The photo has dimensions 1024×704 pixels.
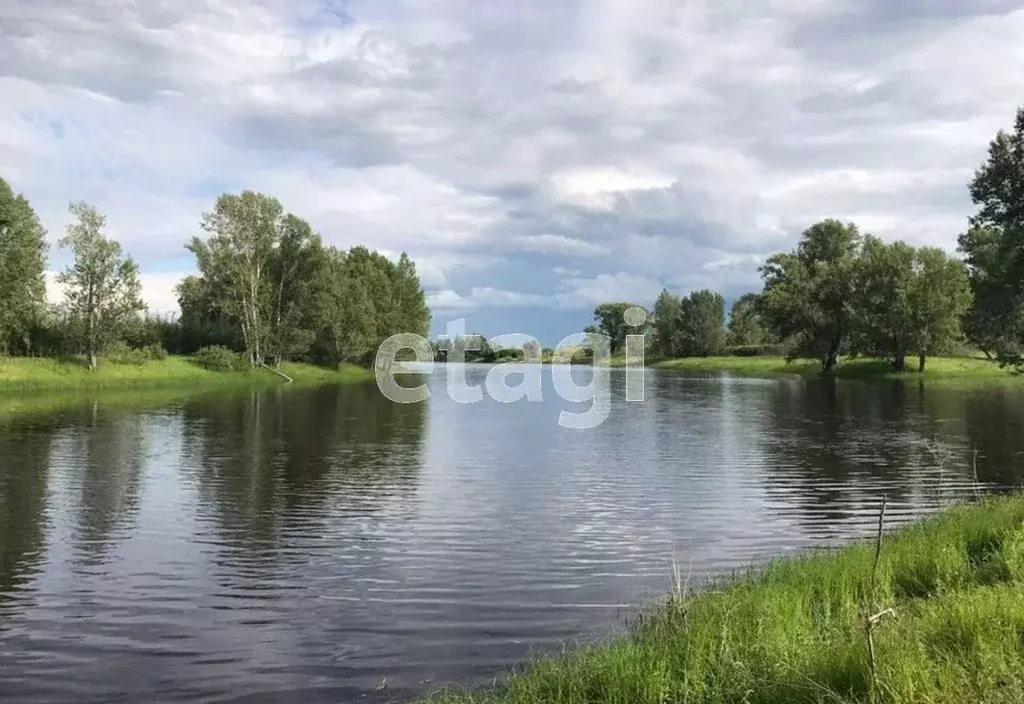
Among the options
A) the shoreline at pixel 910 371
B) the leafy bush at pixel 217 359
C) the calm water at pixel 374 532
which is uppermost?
the leafy bush at pixel 217 359

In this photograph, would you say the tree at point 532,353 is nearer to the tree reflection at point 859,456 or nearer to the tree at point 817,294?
the tree at point 817,294

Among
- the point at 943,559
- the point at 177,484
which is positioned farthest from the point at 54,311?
the point at 943,559

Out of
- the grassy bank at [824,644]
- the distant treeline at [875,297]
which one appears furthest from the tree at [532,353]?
the grassy bank at [824,644]

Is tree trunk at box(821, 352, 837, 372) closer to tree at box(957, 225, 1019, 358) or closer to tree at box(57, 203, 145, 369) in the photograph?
tree at box(957, 225, 1019, 358)

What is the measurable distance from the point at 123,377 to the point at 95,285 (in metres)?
8.31

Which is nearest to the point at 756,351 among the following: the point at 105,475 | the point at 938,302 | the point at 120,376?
the point at 938,302

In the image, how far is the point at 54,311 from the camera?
68.8 m

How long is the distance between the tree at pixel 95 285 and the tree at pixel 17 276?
106 inches

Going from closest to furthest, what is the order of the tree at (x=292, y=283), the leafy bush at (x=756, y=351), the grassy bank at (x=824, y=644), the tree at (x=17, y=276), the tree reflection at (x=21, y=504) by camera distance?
the grassy bank at (x=824, y=644)
the tree reflection at (x=21, y=504)
the tree at (x=17, y=276)
the tree at (x=292, y=283)
the leafy bush at (x=756, y=351)

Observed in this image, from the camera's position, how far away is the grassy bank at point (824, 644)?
728cm

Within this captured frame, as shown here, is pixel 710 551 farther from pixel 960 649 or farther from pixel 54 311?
pixel 54 311

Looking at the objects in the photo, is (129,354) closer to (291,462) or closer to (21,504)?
(291,462)

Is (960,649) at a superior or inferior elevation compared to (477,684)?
superior

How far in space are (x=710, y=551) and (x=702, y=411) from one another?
3846cm
